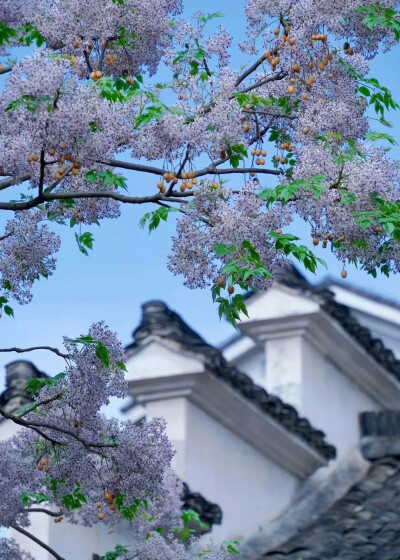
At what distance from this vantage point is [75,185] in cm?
1041

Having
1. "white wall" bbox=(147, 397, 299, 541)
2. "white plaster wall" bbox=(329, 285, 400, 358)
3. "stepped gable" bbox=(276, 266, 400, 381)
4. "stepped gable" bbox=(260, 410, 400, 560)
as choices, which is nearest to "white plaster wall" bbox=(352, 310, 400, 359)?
"white plaster wall" bbox=(329, 285, 400, 358)

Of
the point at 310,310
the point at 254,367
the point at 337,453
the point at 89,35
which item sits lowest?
the point at 89,35

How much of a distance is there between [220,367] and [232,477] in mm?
1564

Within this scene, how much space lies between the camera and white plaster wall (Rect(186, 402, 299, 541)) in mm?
16859

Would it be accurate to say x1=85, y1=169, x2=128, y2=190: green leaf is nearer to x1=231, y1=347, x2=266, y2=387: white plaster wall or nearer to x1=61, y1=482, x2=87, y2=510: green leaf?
x1=61, y1=482, x2=87, y2=510: green leaf

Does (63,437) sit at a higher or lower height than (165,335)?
lower

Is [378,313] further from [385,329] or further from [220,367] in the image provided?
[220,367]

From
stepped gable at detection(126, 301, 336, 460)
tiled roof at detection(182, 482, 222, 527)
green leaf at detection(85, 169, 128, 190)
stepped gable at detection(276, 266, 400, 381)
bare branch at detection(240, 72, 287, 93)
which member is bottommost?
green leaf at detection(85, 169, 128, 190)

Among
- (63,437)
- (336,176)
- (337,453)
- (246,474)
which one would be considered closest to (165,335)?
(246,474)

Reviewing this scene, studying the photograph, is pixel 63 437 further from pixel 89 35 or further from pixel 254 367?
pixel 254 367

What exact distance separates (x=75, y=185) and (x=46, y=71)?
1.24m

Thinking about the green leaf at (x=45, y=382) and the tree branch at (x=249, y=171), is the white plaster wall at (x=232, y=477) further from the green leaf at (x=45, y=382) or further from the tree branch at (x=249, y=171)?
the tree branch at (x=249, y=171)

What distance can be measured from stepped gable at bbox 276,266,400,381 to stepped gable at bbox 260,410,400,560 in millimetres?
752

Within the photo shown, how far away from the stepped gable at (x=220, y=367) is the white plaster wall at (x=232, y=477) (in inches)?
22.2
